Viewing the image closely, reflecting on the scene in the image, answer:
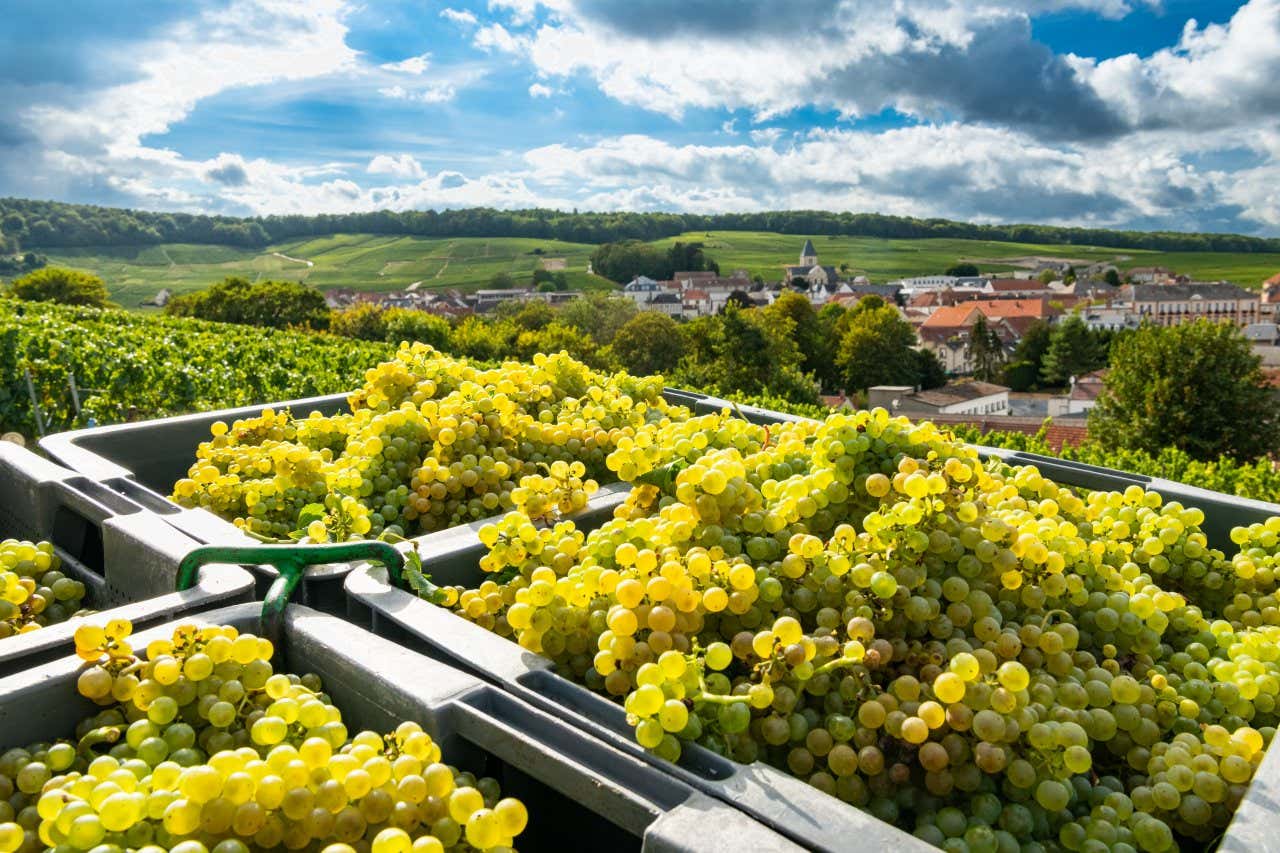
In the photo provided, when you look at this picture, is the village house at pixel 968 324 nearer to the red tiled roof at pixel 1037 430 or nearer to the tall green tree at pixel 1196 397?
the red tiled roof at pixel 1037 430

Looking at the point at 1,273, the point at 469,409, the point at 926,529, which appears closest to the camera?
the point at 926,529

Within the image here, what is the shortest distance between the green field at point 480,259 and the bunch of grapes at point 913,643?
4099 inches

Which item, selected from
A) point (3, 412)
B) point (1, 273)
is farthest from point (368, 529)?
point (1, 273)

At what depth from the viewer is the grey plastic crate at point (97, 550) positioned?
1576mm

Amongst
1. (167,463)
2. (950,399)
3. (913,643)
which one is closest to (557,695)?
(913,643)

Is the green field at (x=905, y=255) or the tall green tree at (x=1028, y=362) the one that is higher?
the green field at (x=905, y=255)

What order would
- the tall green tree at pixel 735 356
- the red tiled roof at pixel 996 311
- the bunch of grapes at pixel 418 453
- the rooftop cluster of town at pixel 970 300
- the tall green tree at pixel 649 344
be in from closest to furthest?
the bunch of grapes at pixel 418 453
the tall green tree at pixel 735 356
the tall green tree at pixel 649 344
the rooftop cluster of town at pixel 970 300
the red tiled roof at pixel 996 311

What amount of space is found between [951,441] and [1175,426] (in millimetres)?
29436

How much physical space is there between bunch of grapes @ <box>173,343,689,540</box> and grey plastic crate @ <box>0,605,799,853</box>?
666 mm

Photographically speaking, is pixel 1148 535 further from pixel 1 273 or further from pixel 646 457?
pixel 1 273

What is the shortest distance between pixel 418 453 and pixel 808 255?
155012mm

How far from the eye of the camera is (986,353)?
305 feet

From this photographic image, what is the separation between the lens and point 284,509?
2535 mm

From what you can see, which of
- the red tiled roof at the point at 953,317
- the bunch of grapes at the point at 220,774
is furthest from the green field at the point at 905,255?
the bunch of grapes at the point at 220,774
